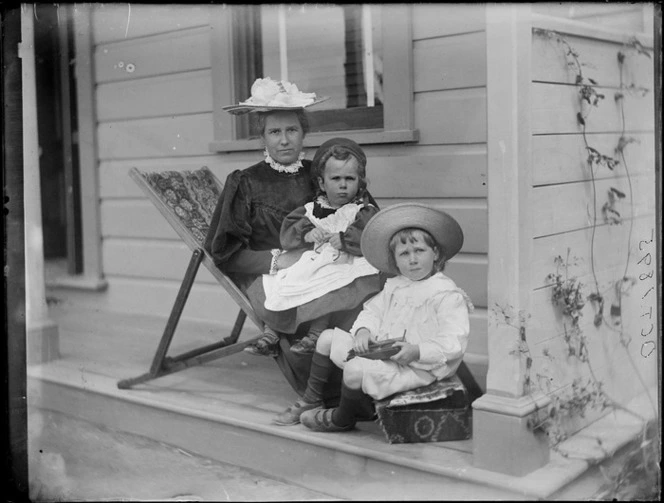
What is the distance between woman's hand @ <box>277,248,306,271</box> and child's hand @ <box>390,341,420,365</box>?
29.2 inches

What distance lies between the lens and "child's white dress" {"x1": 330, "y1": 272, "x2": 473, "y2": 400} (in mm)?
3127

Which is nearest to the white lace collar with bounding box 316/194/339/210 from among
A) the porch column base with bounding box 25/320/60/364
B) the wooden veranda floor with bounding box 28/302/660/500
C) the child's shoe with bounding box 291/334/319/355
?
the child's shoe with bounding box 291/334/319/355

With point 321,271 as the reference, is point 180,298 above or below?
below

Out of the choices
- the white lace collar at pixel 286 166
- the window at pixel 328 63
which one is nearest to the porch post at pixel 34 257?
the window at pixel 328 63

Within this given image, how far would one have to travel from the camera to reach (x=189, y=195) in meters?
4.17

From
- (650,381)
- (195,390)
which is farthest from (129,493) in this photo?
(650,381)

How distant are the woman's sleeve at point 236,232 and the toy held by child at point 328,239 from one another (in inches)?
8.1

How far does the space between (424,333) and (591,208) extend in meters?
0.84

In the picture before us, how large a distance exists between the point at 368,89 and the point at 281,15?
2.05ft

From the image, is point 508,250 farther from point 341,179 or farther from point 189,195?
point 189,195

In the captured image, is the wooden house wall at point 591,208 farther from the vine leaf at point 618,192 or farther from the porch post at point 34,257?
the porch post at point 34,257

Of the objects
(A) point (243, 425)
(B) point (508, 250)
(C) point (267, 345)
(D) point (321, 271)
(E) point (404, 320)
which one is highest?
(B) point (508, 250)

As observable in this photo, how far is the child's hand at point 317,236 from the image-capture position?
353cm

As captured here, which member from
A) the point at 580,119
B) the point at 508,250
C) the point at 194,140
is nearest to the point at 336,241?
the point at 508,250
